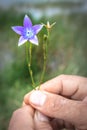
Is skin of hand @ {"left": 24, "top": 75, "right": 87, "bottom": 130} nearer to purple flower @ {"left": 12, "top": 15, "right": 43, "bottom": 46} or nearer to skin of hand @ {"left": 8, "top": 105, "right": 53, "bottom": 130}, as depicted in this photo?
skin of hand @ {"left": 8, "top": 105, "right": 53, "bottom": 130}

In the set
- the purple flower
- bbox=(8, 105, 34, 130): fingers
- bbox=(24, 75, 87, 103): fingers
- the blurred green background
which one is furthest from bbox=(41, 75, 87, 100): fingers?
the blurred green background

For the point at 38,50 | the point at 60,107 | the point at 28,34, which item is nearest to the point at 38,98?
the point at 60,107

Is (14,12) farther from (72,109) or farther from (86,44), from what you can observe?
(72,109)

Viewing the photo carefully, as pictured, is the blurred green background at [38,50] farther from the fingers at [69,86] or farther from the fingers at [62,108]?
the fingers at [62,108]

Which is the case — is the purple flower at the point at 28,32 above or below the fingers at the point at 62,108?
above

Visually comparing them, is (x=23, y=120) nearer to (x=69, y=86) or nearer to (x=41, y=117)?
(x=41, y=117)

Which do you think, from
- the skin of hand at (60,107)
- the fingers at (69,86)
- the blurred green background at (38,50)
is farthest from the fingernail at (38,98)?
the blurred green background at (38,50)
